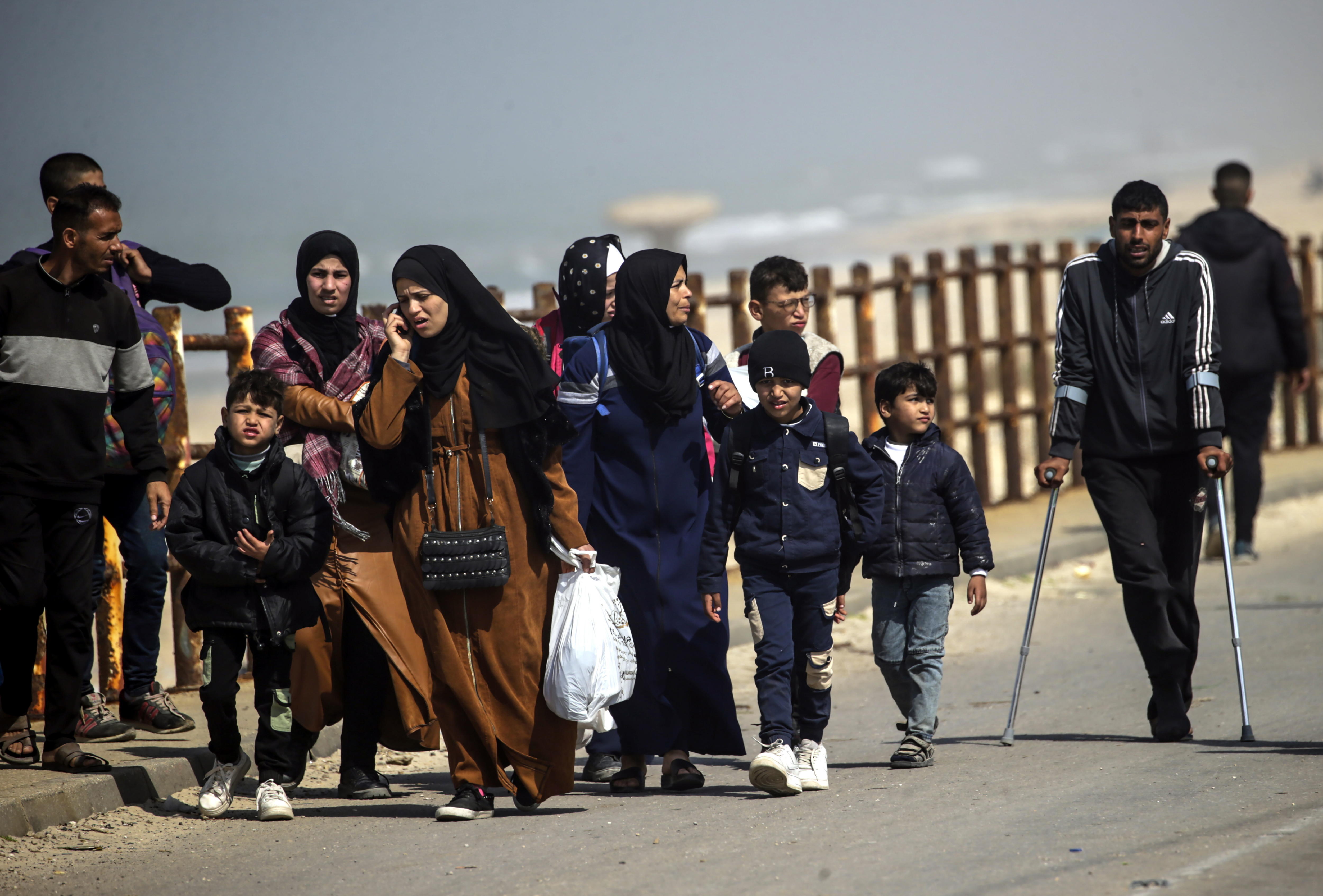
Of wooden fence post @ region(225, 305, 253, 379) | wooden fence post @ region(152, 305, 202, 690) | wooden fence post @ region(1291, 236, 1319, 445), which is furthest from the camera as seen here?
wooden fence post @ region(1291, 236, 1319, 445)

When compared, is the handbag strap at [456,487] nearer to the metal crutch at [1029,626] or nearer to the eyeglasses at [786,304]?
the eyeglasses at [786,304]

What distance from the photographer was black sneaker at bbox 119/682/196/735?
6457 mm

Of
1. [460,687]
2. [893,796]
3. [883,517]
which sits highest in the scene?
[883,517]

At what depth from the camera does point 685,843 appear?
15.2ft

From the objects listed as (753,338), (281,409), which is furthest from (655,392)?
(281,409)

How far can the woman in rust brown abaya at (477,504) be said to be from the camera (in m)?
5.19

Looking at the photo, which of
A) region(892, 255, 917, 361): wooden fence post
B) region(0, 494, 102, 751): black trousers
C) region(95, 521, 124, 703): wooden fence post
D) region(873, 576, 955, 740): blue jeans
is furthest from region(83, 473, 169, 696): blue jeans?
region(892, 255, 917, 361): wooden fence post

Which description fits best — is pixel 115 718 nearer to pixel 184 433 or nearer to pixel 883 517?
pixel 184 433

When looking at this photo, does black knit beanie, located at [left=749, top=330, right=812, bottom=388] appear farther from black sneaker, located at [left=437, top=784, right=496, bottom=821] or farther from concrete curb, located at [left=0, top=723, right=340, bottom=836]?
concrete curb, located at [left=0, top=723, right=340, bottom=836]

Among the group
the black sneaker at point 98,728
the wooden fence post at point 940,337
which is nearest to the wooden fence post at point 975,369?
the wooden fence post at point 940,337

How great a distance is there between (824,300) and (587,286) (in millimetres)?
6596

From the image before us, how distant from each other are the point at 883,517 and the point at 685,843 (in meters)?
1.70

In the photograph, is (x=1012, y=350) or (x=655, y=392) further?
(x=1012, y=350)

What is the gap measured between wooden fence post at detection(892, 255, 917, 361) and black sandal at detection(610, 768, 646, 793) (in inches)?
331
